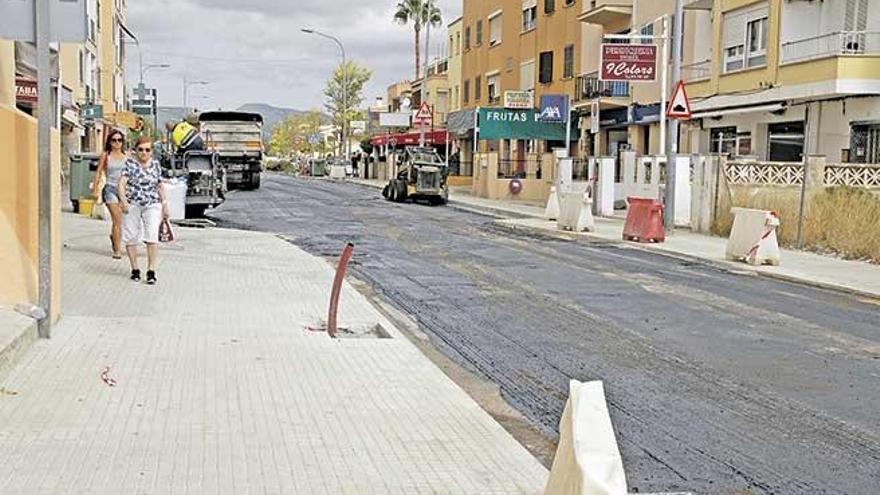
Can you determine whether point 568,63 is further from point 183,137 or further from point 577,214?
point 183,137

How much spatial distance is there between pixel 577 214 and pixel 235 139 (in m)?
23.0

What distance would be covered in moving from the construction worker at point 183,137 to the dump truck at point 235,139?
17.5m

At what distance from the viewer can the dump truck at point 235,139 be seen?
142 feet

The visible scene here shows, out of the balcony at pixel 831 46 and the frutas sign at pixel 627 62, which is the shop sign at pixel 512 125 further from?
the frutas sign at pixel 627 62

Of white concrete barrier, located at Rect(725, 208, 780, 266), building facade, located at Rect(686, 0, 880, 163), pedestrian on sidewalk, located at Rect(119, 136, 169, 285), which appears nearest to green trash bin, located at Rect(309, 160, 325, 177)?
building facade, located at Rect(686, 0, 880, 163)

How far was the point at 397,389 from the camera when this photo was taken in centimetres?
745

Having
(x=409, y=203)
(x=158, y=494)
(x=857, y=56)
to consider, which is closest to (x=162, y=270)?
(x=158, y=494)

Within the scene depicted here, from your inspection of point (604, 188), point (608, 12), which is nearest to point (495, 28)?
point (608, 12)

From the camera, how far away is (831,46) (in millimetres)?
26641

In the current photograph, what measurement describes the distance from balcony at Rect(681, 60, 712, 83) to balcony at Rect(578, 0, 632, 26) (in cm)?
513

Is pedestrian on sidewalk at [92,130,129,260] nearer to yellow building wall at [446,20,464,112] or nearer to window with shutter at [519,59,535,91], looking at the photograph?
window with shutter at [519,59,535,91]

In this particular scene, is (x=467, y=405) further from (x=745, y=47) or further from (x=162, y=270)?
(x=745, y=47)

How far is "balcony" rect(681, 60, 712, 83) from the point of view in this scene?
32.0 meters

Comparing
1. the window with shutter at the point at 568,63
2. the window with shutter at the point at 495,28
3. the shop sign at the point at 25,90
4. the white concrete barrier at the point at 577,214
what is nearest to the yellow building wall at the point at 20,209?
the shop sign at the point at 25,90
